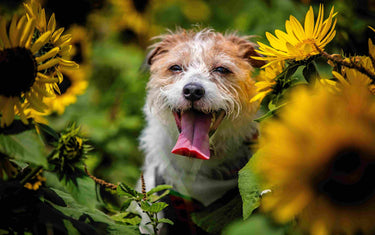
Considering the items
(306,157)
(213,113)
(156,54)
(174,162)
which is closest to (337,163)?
(306,157)

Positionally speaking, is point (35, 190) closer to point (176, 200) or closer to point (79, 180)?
point (79, 180)

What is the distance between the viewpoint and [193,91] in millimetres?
2012

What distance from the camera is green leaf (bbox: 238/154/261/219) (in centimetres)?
133

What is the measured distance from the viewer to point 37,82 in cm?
→ 129

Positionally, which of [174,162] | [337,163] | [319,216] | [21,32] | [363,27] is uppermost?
[363,27]

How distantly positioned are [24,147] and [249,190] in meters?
0.75

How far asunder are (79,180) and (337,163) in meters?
0.89

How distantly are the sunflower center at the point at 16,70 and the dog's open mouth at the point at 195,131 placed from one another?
0.84 metres

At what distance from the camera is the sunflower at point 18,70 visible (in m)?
1.18

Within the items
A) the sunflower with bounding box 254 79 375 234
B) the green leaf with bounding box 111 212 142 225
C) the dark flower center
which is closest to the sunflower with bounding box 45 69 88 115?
the dark flower center

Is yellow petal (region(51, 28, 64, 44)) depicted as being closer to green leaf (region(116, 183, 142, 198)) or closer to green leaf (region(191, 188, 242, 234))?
green leaf (region(116, 183, 142, 198))

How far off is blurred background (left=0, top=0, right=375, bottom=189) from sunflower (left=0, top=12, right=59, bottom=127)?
4.60 ft

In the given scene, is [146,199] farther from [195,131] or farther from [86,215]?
[195,131]

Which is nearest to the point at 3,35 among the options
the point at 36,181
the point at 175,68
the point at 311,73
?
the point at 36,181
